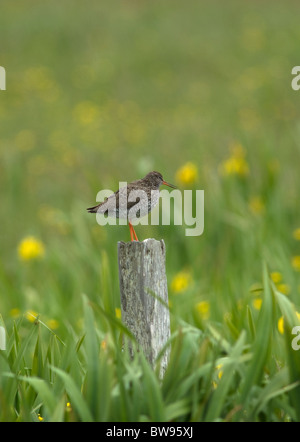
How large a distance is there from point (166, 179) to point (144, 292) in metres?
3.12

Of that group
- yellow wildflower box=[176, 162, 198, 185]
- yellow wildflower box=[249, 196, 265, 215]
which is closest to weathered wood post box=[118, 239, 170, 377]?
yellow wildflower box=[176, 162, 198, 185]

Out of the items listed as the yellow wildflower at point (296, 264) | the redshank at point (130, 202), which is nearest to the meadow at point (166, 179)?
the yellow wildflower at point (296, 264)

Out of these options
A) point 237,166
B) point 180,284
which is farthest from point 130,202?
point 237,166

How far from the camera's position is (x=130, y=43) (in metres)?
16.8

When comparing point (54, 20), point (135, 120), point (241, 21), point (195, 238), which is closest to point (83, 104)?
point (135, 120)

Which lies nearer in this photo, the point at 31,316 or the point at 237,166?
the point at 31,316

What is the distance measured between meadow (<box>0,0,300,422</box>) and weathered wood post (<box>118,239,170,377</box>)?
0.32 ft

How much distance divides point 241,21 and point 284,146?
10.5m

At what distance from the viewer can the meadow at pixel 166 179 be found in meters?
2.28

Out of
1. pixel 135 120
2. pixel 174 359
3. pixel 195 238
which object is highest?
pixel 135 120

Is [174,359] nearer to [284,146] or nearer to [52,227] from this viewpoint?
[52,227]

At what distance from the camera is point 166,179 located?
18.3 ft

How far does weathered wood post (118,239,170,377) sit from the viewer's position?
99.5 inches

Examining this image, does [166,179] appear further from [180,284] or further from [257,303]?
[257,303]
